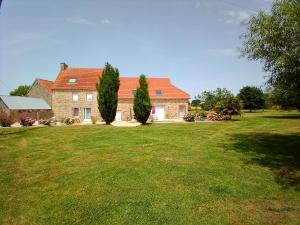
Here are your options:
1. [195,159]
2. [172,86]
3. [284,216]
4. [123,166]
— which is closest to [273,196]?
[284,216]

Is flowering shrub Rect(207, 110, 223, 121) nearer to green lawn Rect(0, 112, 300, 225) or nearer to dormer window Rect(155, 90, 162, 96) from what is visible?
dormer window Rect(155, 90, 162, 96)

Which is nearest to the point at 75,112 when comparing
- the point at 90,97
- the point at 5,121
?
the point at 90,97

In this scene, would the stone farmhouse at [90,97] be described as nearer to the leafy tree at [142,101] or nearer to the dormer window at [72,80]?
the dormer window at [72,80]

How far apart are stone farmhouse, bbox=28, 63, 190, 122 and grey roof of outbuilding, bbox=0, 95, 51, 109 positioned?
1.42m

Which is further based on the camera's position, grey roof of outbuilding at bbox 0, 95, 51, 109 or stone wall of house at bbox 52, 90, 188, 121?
stone wall of house at bbox 52, 90, 188, 121

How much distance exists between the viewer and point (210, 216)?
6.92 m

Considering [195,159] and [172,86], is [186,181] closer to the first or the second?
[195,159]

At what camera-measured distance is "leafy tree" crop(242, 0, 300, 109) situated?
39.8ft

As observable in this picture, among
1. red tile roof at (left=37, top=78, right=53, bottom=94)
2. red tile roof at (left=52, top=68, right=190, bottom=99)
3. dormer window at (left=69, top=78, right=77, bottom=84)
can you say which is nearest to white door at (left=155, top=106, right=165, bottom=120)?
red tile roof at (left=52, top=68, right=190, bottom=99)

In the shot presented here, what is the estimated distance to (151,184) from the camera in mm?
8742

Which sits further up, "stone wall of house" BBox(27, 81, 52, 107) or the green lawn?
"stone wall of house" BBox(27, 81, 52, 107)

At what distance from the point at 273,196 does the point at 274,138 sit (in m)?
9.84

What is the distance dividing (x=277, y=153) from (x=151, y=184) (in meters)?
7.35

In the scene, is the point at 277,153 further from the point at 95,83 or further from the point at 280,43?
the point at 95,83
